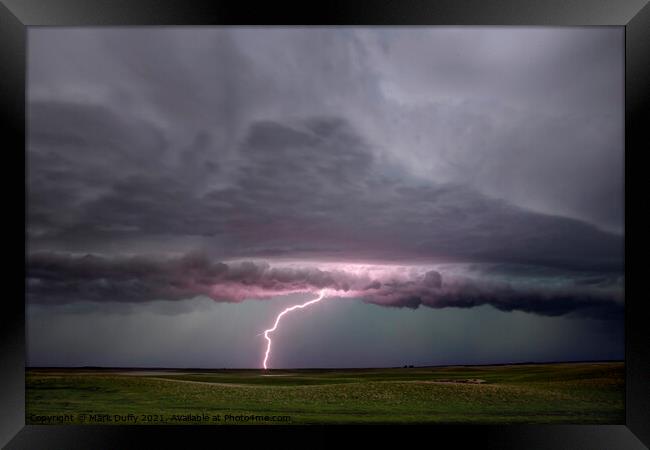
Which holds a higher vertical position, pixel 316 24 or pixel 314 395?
pixel 316 24

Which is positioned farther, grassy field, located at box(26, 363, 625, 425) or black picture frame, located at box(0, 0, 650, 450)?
grassy field, located at box(26, 363, 625, 425)

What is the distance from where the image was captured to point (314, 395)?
15.1 feet

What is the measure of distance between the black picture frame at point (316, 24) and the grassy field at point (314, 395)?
0.57 m

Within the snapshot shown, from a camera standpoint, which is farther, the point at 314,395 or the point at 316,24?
the point at 314,395

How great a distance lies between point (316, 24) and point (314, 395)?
12.4ft

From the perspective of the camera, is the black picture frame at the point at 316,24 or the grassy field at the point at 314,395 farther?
the grassy field at the point at 314,395

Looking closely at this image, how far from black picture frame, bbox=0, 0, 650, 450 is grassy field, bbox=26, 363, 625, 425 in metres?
0.57

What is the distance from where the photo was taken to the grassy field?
4426 millimetres

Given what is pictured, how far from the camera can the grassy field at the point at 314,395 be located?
4.43m

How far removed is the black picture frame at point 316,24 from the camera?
3.66 meters

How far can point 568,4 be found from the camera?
3621 mm

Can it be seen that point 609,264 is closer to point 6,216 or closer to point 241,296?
point 241,296

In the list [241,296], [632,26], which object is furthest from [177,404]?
[632,26]

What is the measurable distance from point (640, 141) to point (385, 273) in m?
2.63
